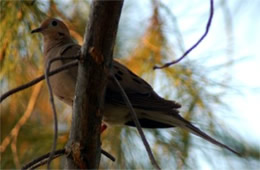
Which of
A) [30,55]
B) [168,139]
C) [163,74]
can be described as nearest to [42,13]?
[30,55]

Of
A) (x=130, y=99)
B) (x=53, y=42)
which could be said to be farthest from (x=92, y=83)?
(x=53, y=42)

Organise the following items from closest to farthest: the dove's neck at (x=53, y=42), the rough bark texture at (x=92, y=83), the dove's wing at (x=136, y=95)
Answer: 1. the rough bark texture at (x=92, y=83)
2. the dove's wing at (x=136, y=95)
3. the dove's neck at (x=53, y=42)

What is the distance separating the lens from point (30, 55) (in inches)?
91.4

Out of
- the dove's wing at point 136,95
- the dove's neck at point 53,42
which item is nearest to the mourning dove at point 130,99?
the dove's wing at point 136,95

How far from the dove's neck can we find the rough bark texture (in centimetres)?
80

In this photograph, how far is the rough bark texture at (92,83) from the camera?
1285 millimetres

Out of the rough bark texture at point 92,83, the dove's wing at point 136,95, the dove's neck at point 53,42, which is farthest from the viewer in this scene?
the dove's neck at point 53,42

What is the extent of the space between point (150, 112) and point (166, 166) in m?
0.54

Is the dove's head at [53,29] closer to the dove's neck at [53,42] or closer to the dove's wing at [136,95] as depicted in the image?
the dove's neck at [53,42]

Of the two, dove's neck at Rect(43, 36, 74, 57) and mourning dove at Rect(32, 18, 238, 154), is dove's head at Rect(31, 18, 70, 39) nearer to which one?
dove's neck at Rect(43, 36, 74, 57)

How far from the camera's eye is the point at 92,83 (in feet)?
4.42

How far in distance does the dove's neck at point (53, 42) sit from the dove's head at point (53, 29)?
0.4 inches

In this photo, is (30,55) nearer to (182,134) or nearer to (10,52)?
(10,52)

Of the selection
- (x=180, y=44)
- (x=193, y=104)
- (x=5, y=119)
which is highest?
Result: (x=180, y=44)
